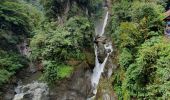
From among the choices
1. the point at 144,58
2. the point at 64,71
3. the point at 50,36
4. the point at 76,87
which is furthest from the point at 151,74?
the point at 50,36

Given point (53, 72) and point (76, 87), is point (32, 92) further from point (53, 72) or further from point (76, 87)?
point (76, 87)

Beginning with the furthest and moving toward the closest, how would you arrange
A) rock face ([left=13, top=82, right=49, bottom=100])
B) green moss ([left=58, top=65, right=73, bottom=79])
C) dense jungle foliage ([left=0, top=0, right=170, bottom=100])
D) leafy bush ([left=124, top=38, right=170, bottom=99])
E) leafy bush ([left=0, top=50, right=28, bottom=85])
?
leafy bush ([left=0, top=50, right=28, bottom=85])
rock face ([left=13, top=82, right=49, bottom=100])
green moss ([left=58, top=65, right=73, bottom=79])
dense jungle foliage ([left=0, top=0, right=170, bottom=100])
leafy bush ([left=124, top=38, right=170, bottom=99])

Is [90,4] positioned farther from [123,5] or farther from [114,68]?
[114,68]

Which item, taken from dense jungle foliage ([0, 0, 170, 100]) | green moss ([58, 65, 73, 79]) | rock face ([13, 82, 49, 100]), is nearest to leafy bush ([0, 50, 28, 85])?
dense jungle foliage ([0, 0, 170, 100])

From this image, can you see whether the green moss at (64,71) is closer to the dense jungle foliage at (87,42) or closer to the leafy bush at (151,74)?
the dense jungle foliage at (87,42)

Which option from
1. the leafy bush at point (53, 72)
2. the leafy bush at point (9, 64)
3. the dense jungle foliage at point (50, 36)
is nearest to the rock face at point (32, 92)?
the leafy bush at point (53, 72)

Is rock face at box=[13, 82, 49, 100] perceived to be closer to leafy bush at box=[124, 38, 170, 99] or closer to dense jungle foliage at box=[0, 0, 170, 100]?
dense jungle foliage at box=[0, 0, 170, 100]
